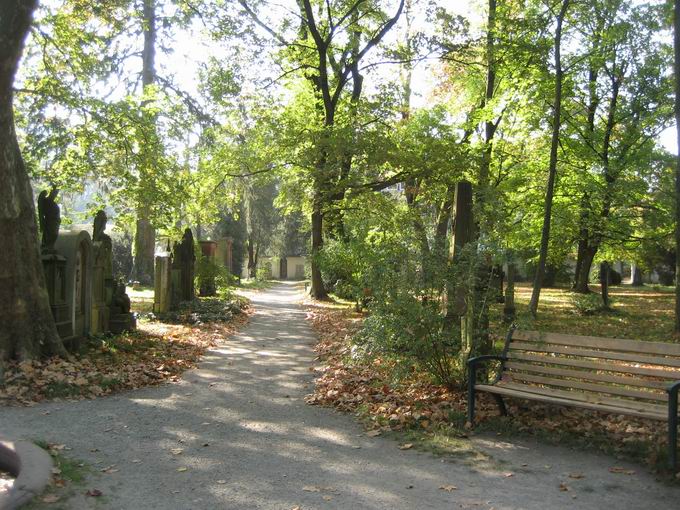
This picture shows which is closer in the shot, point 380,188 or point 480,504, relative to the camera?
point 480,504

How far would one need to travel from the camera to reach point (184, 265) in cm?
1930

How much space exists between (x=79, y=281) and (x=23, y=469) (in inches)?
280

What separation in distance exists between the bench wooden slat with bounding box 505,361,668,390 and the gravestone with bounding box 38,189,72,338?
6862 millimetres

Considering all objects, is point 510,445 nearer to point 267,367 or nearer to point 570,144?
point 267,367

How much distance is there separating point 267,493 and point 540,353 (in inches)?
135

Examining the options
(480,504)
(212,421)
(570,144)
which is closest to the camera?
(480,504)

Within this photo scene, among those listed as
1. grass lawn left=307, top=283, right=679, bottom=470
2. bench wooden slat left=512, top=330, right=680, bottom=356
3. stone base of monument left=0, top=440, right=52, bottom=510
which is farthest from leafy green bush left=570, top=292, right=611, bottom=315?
stone base of monument left=0, top=440, right=52, bottom=510

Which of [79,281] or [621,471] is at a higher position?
[79,281]

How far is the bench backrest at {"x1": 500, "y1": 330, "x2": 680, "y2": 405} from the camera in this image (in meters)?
5.07

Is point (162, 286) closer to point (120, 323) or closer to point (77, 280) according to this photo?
point (120, 323)

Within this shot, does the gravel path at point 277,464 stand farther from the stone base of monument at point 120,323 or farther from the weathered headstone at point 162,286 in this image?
the weathered headstone at point 162,286

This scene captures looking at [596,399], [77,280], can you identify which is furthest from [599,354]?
[77,280]

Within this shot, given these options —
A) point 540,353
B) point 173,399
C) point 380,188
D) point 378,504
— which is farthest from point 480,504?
point 380,188

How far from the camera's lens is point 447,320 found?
689 cm
